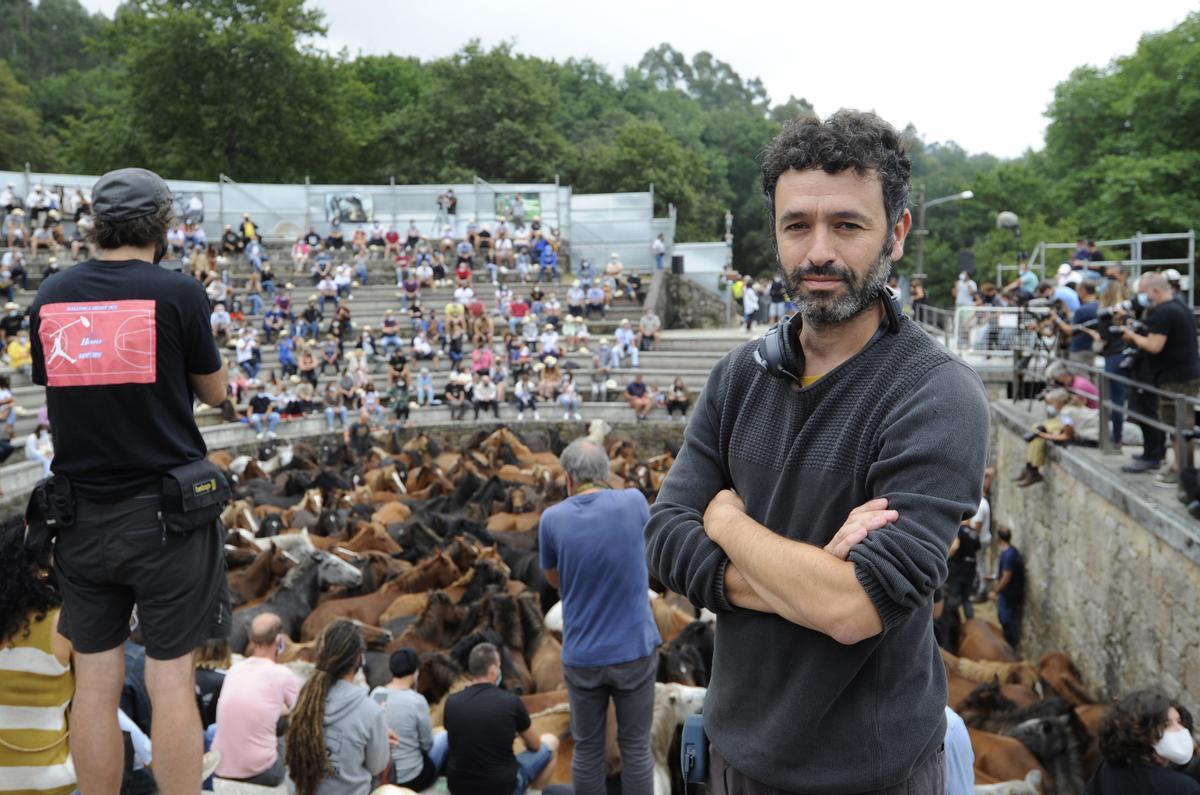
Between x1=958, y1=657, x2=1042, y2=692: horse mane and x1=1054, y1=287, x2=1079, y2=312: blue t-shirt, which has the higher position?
x1=1054, y1=287, x2=1079, y2=312: blue t-shirt

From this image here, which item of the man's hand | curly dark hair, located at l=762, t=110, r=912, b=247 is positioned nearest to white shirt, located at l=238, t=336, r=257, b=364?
curly dark hair, located at l=762, t=110, r=912, b=247

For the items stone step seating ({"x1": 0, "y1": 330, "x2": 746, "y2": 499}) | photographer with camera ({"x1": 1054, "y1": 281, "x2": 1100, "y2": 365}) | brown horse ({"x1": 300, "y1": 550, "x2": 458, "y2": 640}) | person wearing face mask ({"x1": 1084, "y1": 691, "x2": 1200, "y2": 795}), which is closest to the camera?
person wearing face mask ({"x1": 1084, "y1": 691, "x2": 1200, "y2": 795})

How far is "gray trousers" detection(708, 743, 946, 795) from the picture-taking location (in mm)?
1798

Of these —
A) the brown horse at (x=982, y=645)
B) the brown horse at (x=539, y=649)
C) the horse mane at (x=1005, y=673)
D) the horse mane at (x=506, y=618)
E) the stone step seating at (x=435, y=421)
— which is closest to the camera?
the brown horse at (x=539, y=649)

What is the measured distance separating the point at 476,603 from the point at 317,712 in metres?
3.91

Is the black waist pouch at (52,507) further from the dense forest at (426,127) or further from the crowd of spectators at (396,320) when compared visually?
the dense forest at (426,127)

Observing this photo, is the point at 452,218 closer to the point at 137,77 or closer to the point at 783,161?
the point at 137,77

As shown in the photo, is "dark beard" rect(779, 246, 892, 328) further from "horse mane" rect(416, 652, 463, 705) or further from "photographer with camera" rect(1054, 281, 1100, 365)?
"photographer with camera" rect(1054, 281, 1100, 365)

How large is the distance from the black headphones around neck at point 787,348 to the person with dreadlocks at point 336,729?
3382mm

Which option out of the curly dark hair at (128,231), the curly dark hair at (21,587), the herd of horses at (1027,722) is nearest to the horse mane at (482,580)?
the herd of horses at (1027,722)

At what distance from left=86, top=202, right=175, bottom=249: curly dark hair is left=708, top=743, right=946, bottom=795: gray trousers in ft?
6.79

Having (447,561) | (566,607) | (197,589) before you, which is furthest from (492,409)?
(197,589)

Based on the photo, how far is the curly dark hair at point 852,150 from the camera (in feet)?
5.91

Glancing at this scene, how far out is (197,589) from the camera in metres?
2.90
